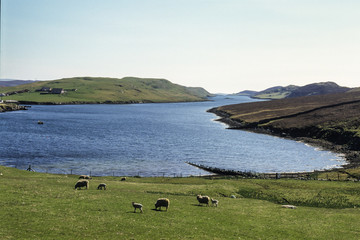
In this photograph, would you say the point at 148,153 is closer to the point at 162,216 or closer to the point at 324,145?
the point at 324,145

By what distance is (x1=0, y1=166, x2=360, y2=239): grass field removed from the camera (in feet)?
85.0

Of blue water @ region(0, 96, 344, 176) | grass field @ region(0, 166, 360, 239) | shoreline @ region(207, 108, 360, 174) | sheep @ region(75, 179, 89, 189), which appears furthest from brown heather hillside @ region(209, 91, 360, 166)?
sheep @ region(75, 179, 89, 189)

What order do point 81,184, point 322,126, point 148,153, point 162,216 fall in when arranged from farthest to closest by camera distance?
point 322,126 → point 148,153 → point 81,184 → point 162,216

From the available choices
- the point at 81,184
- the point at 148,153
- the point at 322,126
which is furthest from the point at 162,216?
the point at 322,126

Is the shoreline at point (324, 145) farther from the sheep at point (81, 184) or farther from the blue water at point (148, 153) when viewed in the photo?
the sheep at point (81, 184)

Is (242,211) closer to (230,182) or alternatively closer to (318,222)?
(318,222)

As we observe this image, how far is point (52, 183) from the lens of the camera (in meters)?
46.5

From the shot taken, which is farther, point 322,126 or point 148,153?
point 322,126

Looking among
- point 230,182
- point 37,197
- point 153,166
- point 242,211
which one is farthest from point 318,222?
point 153,166

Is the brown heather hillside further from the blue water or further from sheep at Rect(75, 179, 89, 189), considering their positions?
sheep at Rect(75, 179, 89, 189)

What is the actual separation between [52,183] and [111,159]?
45764 millimetres

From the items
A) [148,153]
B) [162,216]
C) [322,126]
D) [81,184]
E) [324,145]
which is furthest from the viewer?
[322,126]

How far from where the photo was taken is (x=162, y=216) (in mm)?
31406

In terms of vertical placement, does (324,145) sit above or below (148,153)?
above
